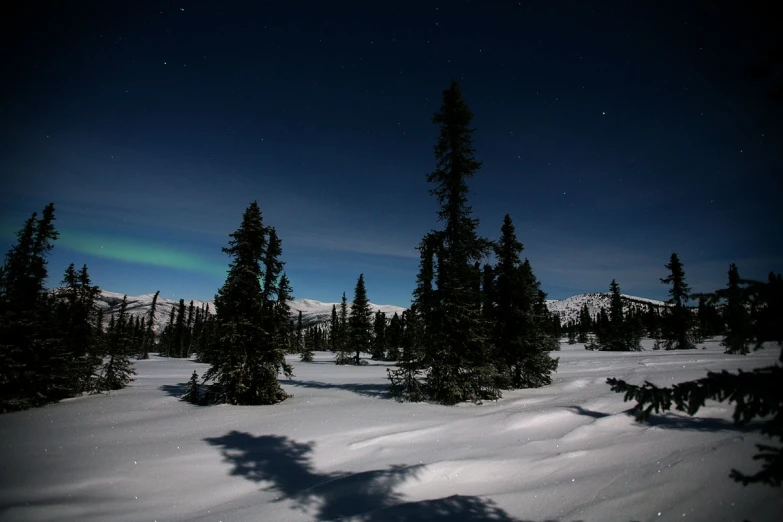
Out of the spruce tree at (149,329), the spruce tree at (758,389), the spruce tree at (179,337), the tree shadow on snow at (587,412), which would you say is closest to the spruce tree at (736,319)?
the spruce tree at (758,389)

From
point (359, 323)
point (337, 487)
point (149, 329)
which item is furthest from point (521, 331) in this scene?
point (149, 329)

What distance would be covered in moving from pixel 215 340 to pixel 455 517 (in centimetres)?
1378

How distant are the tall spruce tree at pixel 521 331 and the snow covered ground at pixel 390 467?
500cm

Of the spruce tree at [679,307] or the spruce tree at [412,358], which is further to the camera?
the spruce tree at [679,307]

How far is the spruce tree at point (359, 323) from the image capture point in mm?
46438

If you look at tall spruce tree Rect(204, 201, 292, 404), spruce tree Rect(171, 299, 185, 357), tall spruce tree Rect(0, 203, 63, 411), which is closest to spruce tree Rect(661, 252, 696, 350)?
tall spruce tree Rect(204, 201, 292, 404)

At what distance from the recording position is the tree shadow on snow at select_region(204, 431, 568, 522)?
543 cm

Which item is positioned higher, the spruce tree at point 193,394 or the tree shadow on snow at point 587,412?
the tree shadow on snow at point 587,412

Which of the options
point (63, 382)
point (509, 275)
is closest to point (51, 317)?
point (63, 382)

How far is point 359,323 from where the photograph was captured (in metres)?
47.1

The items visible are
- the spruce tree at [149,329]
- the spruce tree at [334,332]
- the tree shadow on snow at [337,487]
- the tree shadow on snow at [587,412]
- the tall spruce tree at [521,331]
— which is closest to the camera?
the tree shadow on snow at [337,487]

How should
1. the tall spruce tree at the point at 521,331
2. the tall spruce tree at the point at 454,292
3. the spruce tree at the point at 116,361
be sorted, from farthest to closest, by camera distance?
1. the spruce tree at the point at 116,361
2. the tall spruce tree at the point at 521,331
3. the tall spruce tree at the point at 454,292

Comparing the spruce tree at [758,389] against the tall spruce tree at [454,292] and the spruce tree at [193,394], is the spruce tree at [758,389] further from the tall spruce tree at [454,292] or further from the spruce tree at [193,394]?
the spruce tree at [193,394]

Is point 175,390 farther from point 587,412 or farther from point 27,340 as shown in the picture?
point 587,412
